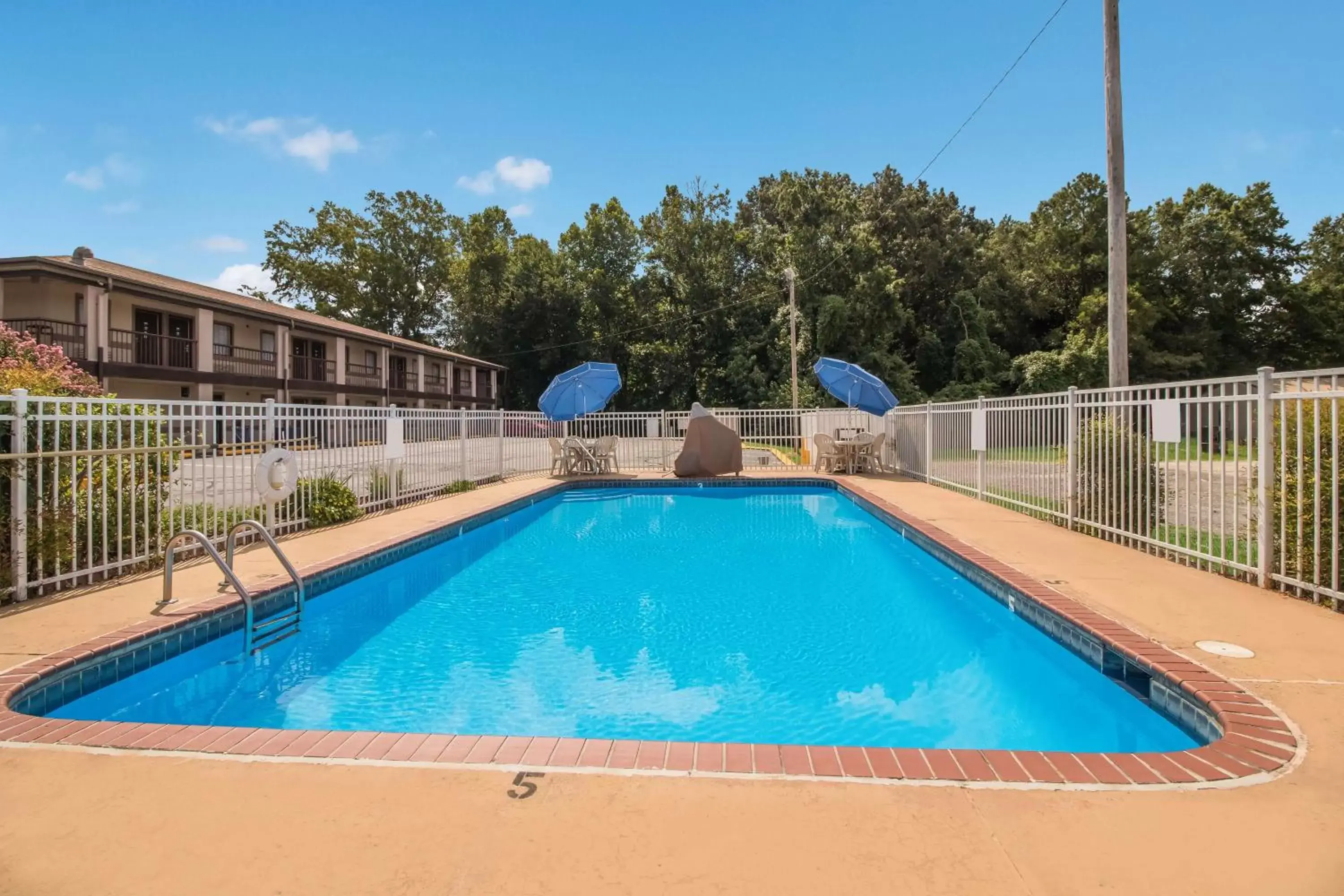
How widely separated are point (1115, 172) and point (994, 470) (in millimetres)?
4474

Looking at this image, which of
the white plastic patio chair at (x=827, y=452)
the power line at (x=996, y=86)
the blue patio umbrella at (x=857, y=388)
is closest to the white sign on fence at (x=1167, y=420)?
the power line at (x=996, y=86)

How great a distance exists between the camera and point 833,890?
1.83 m

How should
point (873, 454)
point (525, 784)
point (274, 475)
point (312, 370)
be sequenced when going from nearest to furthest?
point (525, 784) → point (274, 475) → point (873, 454) → point (312, 370)

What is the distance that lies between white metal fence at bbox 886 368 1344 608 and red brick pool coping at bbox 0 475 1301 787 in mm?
2288

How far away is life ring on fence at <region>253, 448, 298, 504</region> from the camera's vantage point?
22.5 feet

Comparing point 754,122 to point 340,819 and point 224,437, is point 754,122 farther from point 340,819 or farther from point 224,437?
point 340,819

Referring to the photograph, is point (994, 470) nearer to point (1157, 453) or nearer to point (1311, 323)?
point (1157, 453)

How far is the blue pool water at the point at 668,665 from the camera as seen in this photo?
381cm

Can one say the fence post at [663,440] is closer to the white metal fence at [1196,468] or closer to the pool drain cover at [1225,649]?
the white metal fence at [1196,468]

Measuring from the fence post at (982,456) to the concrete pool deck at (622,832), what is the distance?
8067mm

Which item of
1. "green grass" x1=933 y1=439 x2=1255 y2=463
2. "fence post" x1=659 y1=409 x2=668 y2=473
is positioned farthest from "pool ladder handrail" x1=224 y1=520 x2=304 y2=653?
"fence post" x1=659 y1=409 x2=668 y2=473

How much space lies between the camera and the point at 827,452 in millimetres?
16453

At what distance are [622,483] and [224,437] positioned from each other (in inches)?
376

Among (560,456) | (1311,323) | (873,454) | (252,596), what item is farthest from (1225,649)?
(1311,323)
